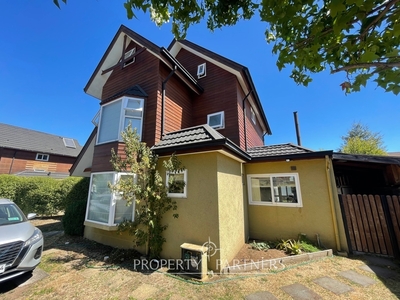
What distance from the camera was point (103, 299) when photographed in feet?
12.1

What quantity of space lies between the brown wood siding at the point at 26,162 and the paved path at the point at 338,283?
30457mm

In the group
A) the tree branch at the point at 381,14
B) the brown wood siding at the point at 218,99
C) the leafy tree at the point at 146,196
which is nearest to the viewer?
the tree branch at the point at 381,14

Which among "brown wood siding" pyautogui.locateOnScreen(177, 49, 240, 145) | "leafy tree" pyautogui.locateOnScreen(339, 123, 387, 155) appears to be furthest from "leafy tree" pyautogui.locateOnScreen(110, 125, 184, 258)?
"leafy tree" pyautogui.locateOnScreen(339, 123, 387, 155)

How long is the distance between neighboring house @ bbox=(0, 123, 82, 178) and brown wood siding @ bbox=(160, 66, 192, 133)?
23074 mm

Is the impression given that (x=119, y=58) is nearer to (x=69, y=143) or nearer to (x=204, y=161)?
(x=204, y=161)

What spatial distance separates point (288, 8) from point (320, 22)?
561 mm

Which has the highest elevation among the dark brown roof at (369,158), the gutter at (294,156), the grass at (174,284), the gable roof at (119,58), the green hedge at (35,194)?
the gable roof at (119,58)

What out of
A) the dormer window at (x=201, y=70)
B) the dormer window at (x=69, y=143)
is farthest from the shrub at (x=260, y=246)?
the dormer window at (x=69, y=143)

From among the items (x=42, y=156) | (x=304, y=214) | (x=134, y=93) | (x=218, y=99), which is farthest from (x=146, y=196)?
(x=42, y=156)

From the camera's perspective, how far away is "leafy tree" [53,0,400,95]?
1970 millimetres

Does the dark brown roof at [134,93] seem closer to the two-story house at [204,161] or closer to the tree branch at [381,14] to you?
the two-story house at [204,161]

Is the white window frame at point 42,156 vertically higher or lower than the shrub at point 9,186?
higher

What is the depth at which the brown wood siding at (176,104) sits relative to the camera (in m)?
8.08

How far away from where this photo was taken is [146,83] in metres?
7.98
